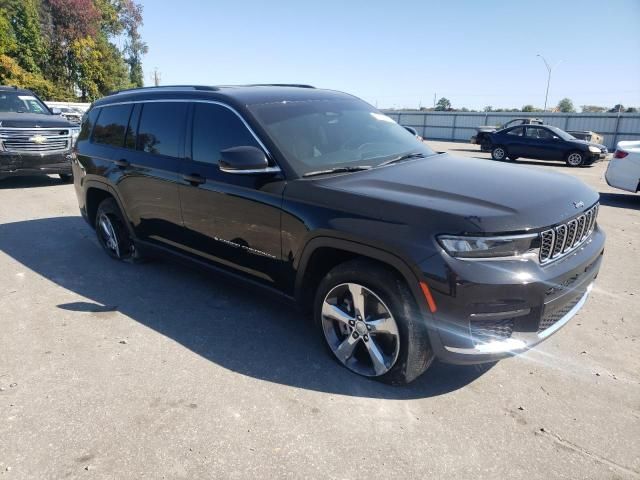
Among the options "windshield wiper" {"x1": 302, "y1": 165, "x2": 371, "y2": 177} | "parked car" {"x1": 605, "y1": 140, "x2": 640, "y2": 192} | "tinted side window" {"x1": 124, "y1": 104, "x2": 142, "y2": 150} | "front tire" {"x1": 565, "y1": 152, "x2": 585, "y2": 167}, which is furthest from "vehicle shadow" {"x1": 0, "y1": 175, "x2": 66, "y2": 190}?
"front tire" {"x1": 565, "y1": 152, "x2": 585, "y2": 167}

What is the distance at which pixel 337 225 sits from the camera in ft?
10.1

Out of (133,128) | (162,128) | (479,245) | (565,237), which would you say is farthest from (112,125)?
(565,237)

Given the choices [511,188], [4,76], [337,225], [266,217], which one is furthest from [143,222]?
[4,76]

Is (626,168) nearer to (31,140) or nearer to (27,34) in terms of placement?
A: (31,140)

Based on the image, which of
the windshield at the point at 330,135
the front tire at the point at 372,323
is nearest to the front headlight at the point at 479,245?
the front tire at the point at 372,323

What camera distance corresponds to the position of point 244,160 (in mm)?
3320

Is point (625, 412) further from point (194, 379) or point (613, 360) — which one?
point (194, 379)

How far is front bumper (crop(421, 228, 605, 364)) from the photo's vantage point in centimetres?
265

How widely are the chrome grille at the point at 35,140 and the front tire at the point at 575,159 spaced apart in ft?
53.1

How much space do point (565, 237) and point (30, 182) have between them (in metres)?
11.8

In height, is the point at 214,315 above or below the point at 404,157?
below

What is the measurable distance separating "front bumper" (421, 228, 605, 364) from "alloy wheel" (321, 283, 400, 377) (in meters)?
0.34

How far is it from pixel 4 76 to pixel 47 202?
3562cm

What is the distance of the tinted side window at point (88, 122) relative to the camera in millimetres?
5738
